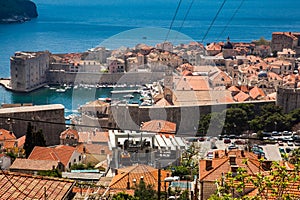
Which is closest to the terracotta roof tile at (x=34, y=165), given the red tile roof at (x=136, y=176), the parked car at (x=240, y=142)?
the red tile roof at (x=136, y=176)

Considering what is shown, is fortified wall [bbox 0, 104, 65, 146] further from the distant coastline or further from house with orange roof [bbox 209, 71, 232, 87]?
Answer: the distant coastline

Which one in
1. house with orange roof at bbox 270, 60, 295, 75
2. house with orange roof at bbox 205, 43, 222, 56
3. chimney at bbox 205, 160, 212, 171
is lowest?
chimney at bbox 205, 160, 212, 171

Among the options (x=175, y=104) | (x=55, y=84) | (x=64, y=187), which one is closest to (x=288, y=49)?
(x=55, y=84)

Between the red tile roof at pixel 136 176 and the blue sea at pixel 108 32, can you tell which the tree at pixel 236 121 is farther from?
the blue sea at pixel 108 32

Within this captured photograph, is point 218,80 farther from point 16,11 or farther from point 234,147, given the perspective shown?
point 16,11

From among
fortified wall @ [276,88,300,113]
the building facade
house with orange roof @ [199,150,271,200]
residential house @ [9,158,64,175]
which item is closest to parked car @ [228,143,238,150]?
residential house @ [9,158,64,175]

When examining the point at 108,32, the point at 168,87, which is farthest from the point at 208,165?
the point at 108,32
